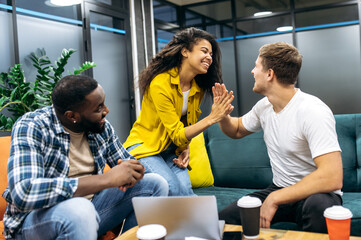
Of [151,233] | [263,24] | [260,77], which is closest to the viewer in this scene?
[151,233]

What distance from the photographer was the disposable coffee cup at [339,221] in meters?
1.01

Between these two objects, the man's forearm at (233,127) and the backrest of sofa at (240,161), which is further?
the backrest of sofa at (240,161)

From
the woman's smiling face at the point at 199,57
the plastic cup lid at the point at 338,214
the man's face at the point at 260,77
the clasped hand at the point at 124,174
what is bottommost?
the plastic cup lid at the point at 338,214

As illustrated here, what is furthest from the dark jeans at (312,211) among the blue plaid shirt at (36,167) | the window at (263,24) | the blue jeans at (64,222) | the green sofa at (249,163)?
the window at (263,24)

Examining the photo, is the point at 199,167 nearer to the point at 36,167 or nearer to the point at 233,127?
the point at 233,127

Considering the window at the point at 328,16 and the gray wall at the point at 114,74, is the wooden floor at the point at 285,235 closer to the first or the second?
the gray wall at the point at 114,74

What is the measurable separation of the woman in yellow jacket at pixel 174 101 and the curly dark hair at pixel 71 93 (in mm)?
600

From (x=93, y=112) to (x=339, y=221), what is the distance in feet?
3.14

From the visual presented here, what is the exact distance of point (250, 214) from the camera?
116cm

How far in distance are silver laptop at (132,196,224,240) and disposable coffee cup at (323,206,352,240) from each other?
1.08 feet

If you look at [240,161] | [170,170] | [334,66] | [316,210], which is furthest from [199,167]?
[334,66]

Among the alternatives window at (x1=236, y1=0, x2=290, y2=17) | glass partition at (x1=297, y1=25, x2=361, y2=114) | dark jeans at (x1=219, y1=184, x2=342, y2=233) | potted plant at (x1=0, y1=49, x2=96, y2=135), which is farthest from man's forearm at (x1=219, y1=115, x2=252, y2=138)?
window at (x1=236, y1=0, x2=290, y2=17)

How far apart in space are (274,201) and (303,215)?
14cm

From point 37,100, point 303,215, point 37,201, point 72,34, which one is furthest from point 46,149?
point 72,34
